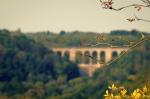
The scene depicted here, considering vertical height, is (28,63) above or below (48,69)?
above

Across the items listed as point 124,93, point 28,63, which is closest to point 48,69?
point 28,63

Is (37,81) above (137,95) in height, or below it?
below

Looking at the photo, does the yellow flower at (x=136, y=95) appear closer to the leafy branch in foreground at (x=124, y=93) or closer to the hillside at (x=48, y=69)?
the leafy branch in foreground at (x=124, y=93)

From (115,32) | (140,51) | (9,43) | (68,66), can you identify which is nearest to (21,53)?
(9,43)

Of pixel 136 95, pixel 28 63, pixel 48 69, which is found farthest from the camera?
pixel 48 69

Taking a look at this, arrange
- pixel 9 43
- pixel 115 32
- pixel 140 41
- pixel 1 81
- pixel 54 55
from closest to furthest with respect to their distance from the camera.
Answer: pixel 140 41 < pixel 1 81 < pixel 9 43 < pixel 54 55 < pixel 115 32

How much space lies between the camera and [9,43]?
142m

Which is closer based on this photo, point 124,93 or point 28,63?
point 124,93

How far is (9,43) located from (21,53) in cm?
337

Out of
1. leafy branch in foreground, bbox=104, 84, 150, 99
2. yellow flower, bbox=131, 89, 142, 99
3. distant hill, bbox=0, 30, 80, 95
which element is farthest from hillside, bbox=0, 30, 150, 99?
yellow flower, bbox=131, 89, 142, 99

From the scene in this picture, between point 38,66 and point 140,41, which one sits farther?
point 38,66

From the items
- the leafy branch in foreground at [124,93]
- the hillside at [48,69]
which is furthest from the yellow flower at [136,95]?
the hillside at [48,69]

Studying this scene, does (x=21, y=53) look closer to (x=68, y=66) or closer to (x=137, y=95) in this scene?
(x=68, y=66)

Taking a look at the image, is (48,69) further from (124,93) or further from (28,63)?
(124,93)
